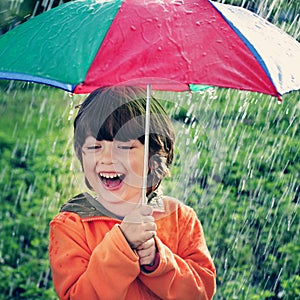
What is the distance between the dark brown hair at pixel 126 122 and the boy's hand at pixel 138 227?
8.0 inches

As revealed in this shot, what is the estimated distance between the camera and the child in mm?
3076

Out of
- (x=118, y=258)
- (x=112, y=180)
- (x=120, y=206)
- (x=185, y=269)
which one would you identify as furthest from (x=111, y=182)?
(x=185, y=269)

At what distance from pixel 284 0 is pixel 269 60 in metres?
5.64

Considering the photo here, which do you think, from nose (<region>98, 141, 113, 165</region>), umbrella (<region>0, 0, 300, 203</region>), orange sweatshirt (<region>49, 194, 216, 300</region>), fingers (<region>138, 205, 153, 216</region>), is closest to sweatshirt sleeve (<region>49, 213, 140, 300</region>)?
orange sweatshirt (<region>49, 194, 216, 300</region>)

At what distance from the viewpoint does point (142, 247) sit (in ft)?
10.2

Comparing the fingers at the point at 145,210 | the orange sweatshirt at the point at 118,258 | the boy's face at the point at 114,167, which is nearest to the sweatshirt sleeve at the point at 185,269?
the orange sweatshirt at the point at 118,258

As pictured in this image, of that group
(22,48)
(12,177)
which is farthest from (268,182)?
(22,48)

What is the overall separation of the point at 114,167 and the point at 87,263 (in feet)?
1.16

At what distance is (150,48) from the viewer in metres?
2.85

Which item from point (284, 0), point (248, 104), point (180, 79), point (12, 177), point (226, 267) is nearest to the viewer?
point (180, 79)

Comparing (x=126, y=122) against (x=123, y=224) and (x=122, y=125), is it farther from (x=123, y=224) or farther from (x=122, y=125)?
(x=123, y=224)

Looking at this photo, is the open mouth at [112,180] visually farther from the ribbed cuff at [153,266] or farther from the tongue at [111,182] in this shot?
the ribbed cuff at [153,266]

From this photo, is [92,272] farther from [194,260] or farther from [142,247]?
[194,260]

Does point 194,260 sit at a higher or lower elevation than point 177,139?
lower
